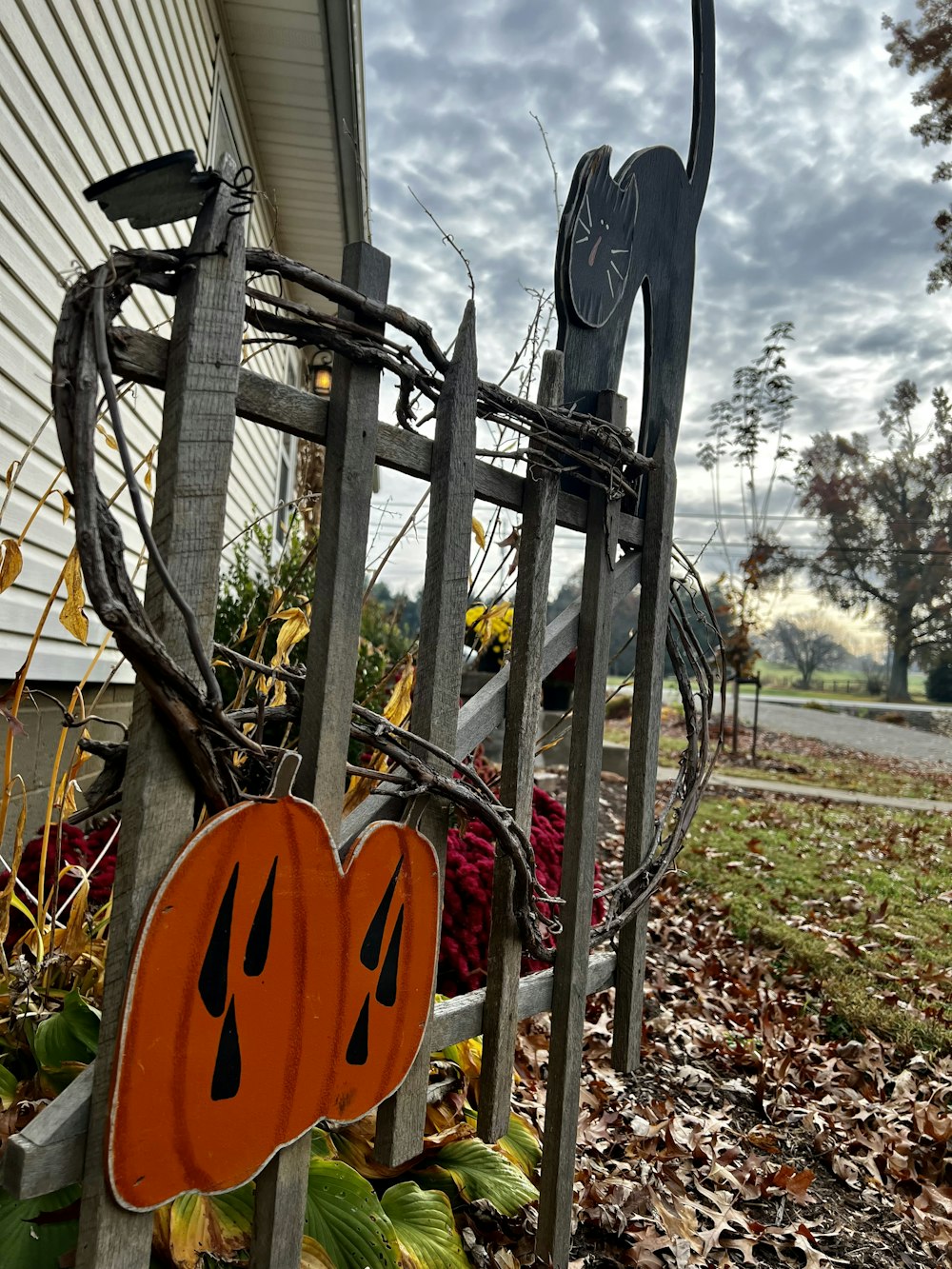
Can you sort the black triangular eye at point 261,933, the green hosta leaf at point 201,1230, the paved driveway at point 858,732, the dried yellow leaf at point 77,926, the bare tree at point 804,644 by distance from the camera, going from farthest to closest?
the bare tree at point 804,644
the paved driveway at point 858,732
the dried yellow leaf at point 77,926
the green hosta leaf at point 201,1230
the black triangular eye at point 261,933

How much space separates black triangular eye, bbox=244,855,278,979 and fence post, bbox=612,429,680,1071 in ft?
4.04

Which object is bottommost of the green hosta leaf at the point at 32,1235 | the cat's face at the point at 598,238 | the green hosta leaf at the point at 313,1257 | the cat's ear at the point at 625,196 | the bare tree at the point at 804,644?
the green hosta leaf at the point at 313,1257

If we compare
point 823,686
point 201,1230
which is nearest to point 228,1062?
point 201,1230

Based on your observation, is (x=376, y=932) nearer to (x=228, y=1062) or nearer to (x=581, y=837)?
(x=228, y=1062)

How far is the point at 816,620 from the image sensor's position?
5316cm

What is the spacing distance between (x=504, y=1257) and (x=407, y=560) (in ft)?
6.08

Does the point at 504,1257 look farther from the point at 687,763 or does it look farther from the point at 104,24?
the point at 104,24

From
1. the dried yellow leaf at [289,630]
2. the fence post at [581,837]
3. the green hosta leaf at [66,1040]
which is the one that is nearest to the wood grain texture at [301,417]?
the fence post at [581,837]

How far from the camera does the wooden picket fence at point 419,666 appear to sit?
1.24 meters

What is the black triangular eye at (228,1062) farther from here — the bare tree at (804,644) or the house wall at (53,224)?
the bare tree at (804,644)

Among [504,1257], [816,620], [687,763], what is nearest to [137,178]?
[687,763]

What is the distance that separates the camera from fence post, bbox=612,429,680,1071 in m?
2.35

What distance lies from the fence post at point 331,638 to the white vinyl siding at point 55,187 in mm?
1488

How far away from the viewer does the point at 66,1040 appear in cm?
169
